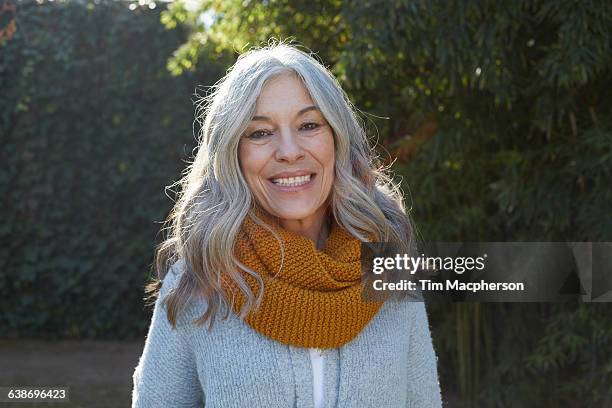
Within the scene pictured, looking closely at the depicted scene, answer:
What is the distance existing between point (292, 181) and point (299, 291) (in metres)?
0.22

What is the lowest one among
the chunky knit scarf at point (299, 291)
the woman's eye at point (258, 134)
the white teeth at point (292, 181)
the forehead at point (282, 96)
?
the chunky knit scarf at point (299, 291)

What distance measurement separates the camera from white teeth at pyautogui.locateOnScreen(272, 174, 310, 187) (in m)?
1.62

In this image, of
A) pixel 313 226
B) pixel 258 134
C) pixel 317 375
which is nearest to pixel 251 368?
pixel 317 375

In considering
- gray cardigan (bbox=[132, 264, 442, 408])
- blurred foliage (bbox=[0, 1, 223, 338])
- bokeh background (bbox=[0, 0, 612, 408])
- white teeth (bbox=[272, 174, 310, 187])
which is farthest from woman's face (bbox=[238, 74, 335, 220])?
blurred foliage (bbox=[0, 1, 223, 338])

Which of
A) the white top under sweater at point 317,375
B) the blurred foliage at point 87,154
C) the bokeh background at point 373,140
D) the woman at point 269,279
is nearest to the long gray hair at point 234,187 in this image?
the woman at point 269,279

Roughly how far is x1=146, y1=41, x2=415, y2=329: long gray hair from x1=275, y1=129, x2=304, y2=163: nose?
0.24ft

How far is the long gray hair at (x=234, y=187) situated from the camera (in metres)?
1.59

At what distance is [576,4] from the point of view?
2.85 meters

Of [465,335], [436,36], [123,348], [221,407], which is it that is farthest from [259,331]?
[123,348]

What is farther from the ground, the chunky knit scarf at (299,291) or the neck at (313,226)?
the neck at (313,226)

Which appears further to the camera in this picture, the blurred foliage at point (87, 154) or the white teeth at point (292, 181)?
the blurred foliage at point (87, 154)

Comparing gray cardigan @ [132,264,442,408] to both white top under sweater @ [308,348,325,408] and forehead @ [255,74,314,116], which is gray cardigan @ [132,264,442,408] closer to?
white top under sweater @ [308,348,325,408]

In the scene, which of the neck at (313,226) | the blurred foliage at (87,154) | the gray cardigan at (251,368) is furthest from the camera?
the blurred foliage at (87,154)

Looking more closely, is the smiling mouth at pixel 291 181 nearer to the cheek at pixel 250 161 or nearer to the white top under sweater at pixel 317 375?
the cheek at pixel 250 161
